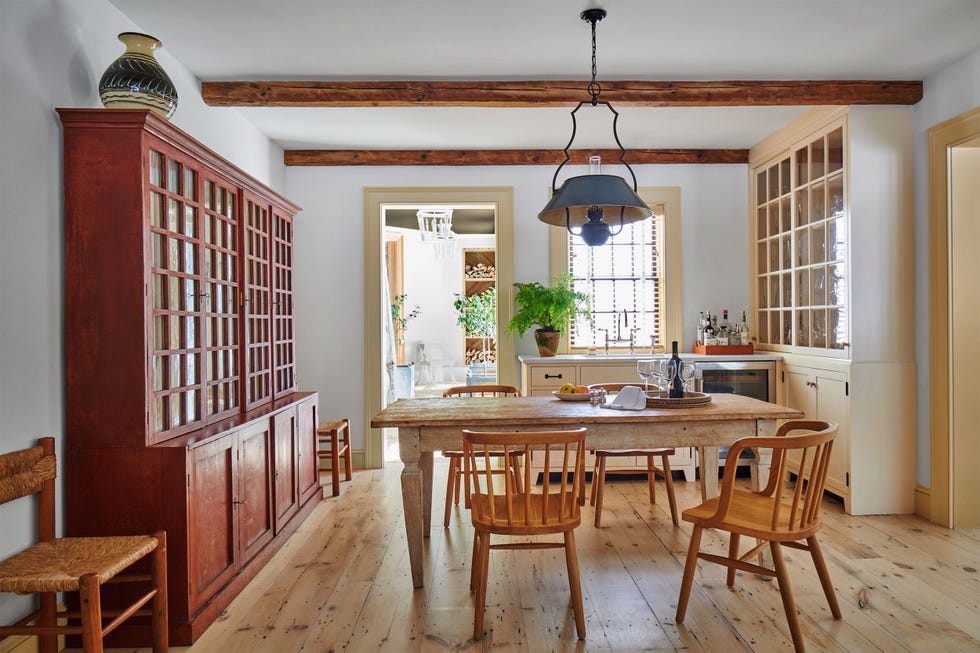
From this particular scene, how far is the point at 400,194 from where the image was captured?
5359 mm

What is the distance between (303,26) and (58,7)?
103cm

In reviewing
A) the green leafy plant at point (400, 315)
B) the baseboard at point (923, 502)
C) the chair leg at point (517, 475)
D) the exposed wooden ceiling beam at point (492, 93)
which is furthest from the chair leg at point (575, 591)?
the green leafy plant at point (400, 315)

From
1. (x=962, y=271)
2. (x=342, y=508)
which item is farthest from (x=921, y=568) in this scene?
(x=342, y=508)

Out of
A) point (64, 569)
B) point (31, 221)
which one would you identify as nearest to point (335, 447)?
point (64, 569)

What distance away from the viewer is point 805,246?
4535mm

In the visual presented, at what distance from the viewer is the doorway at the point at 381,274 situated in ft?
17.5

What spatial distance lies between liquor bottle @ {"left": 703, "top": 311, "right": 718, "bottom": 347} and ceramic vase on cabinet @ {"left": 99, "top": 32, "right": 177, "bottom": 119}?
13.6ft

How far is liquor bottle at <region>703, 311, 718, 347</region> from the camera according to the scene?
5141 millimetres

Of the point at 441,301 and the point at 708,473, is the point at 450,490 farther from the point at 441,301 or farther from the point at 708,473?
the point at 441,301

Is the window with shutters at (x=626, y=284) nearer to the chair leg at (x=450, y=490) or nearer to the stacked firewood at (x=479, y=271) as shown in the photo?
the chair leg at (x=450, y=490)

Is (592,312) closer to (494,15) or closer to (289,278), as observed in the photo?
(289,278)

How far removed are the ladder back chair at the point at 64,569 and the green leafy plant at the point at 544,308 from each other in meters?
3.23

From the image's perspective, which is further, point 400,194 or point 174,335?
point 400,194

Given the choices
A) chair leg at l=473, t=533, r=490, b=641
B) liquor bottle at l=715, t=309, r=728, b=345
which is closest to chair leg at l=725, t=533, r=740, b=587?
chair leg at l=473, t=533, r=490, b=641
